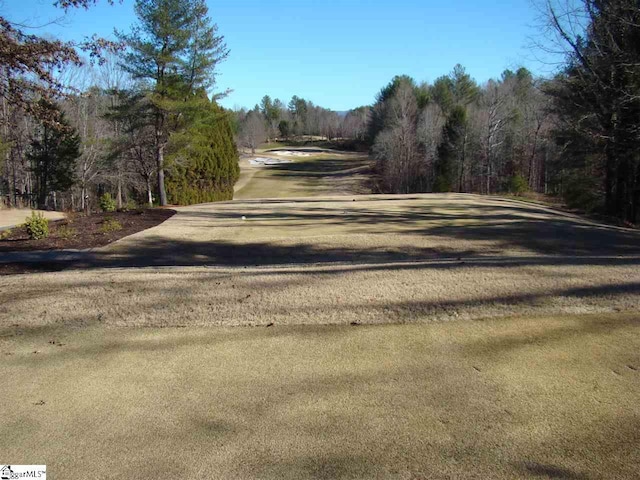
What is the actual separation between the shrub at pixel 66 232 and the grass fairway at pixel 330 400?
8.31 m

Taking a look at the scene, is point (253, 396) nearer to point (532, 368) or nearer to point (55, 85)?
point (532, 368)

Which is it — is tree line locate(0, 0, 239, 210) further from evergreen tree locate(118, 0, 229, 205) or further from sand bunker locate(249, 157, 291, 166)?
sand bunker locate(249, 157, 291, 166)

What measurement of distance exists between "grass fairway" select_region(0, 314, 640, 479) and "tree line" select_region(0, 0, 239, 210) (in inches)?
212

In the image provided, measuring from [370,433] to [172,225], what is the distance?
1347 cm

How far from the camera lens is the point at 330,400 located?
3260 millimetres

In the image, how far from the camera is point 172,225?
602 inches

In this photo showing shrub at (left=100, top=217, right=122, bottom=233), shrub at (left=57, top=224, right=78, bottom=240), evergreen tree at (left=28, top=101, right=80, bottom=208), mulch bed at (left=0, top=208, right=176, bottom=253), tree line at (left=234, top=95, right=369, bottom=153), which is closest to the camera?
mulch bed at (left=0, top=208, right=176, bottom=253)

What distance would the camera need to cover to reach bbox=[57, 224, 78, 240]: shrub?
1200 cm

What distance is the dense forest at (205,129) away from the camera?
43.3 ft

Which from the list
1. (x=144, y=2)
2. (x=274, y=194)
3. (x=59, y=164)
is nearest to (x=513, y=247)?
(x=144, y=2)

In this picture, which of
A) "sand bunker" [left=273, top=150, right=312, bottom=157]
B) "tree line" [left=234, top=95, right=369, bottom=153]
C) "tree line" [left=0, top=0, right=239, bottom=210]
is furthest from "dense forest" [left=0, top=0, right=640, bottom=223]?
"tree line" [left=234, top=95, right=369, bottom=153]

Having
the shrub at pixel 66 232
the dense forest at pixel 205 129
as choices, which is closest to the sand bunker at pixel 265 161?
the dense forest at pixel 205 129

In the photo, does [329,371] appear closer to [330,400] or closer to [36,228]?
[330,400]

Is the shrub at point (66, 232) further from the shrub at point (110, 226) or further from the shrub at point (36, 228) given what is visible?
the shrub at point (110, 226)
